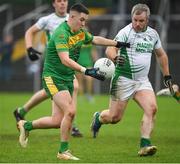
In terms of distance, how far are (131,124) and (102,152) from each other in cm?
585

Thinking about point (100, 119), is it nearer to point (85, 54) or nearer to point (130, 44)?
point (130, 44)

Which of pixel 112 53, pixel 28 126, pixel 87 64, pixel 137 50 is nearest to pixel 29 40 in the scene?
pixel 28 126

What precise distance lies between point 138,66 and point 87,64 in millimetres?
9248

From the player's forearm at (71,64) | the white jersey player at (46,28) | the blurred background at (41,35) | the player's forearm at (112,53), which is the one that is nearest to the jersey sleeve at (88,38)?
the player's forearm at (112,53)

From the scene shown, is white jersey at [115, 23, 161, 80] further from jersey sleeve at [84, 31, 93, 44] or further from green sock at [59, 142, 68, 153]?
green sock at [59, 142, 68, 153]

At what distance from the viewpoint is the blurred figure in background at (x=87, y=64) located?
70.1 ft

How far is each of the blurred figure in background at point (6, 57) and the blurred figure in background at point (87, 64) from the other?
323 centimetres

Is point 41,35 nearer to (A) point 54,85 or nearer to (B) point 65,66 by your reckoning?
(B) point 65,66

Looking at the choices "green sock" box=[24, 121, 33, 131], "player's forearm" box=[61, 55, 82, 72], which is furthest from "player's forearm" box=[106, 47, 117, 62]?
"green sock" box=[24, 121, 33, 131]

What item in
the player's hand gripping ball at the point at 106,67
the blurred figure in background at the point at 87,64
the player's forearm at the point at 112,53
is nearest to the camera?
the player's hand gripping ball at the point at 106,67

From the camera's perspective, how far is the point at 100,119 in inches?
533

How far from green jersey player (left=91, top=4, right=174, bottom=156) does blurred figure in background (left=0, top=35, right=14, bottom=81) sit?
56.9ft

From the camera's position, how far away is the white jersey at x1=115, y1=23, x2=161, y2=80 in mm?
12258

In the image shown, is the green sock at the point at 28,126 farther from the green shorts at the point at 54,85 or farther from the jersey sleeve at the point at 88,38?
the jersey sleeve at the point at 88,38
